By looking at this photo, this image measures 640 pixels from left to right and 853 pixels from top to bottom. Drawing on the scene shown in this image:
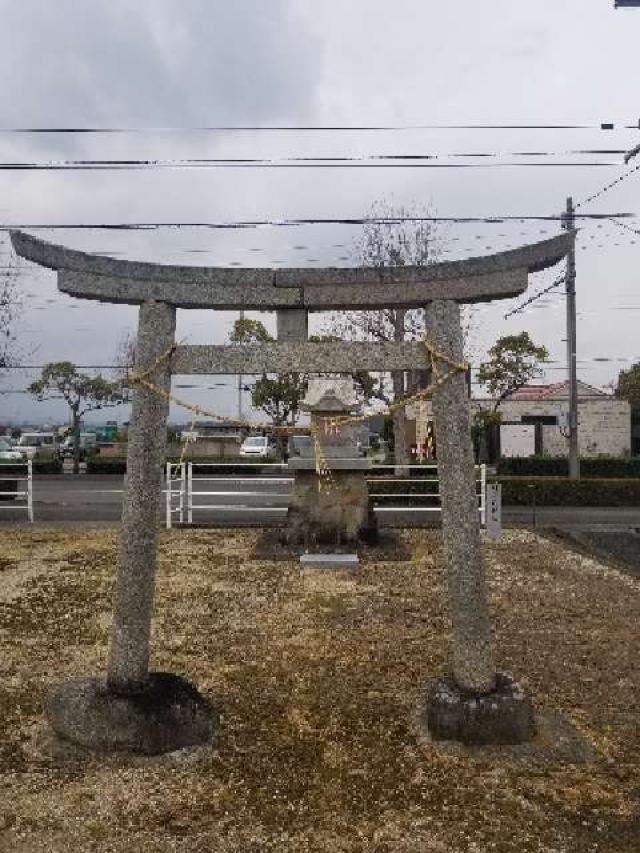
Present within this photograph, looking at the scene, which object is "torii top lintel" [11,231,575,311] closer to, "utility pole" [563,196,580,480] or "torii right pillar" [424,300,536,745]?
"torii right pillar" [424,300,536,745]

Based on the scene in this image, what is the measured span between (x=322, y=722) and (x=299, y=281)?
287cm

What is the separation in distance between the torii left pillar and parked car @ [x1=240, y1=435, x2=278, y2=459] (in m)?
27.2

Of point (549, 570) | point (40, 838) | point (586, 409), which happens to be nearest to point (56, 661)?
point (40, 838)

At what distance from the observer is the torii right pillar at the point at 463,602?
406cm

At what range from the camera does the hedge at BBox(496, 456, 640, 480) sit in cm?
2558

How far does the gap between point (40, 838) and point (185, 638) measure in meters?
3.20

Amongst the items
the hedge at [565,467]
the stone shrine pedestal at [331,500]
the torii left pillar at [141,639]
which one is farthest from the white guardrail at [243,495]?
the hedge at [565,467]

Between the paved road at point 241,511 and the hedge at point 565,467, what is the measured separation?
8.35m

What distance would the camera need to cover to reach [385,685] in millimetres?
5098

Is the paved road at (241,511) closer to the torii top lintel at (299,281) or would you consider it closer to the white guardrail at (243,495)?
the white guardrail at (243,495)

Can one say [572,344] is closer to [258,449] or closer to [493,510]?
[493,510]

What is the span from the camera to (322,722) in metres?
4.41

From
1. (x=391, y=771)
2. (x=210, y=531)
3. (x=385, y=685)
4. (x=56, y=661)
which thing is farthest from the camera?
(x=210, y=531)

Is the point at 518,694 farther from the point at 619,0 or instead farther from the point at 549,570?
the point at 619,0
